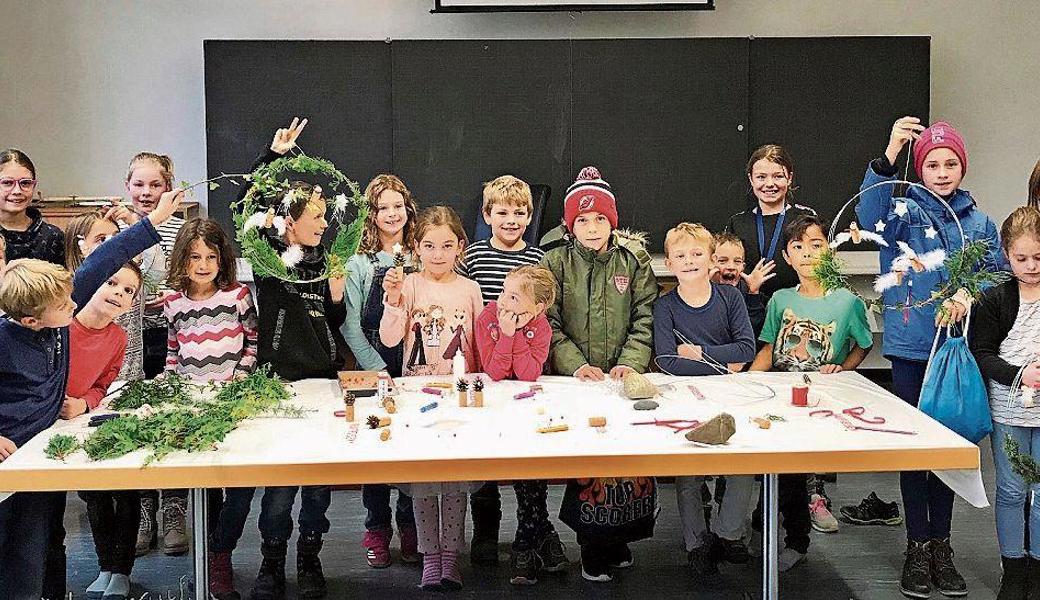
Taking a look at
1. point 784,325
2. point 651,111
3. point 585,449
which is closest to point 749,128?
point 651,111

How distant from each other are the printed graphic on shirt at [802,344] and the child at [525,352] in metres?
0.90

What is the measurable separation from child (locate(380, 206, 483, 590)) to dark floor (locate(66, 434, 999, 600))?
12 centimetres

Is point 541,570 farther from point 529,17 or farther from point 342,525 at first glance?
point 529,17

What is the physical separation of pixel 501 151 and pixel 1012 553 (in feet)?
12.2

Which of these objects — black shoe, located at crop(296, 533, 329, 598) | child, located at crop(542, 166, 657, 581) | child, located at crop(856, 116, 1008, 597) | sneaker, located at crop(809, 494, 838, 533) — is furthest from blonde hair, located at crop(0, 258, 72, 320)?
sneaker, located at crop(809, 494, 838, 533)

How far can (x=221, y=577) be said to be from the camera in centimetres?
388

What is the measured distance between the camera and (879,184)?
3.92 meters

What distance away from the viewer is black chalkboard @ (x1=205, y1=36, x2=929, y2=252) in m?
6.48

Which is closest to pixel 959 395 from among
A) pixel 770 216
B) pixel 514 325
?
pixel 770 216

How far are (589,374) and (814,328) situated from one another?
874mm

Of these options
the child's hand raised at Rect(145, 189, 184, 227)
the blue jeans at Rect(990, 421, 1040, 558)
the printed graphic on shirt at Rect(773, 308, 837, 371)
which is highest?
the child's hand raised at Rect(145, 189, 184, 227)

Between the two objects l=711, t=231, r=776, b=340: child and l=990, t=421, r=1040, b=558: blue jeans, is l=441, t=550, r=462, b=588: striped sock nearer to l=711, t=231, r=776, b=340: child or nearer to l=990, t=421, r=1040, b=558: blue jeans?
l=711, t=231, r=776, b=340: child

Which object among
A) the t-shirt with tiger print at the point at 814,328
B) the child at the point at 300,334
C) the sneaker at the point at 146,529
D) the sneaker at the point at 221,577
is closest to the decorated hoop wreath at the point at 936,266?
the t-shirt with tiger print at the point at 814,328

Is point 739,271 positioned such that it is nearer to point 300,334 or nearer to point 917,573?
point 917,573
